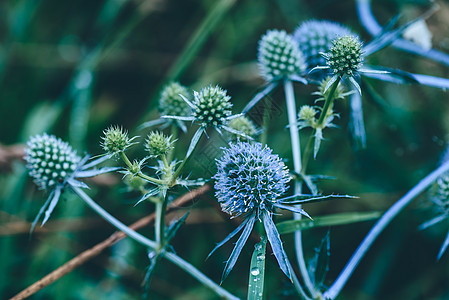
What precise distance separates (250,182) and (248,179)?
2cm

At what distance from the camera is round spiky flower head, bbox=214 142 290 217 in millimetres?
1264

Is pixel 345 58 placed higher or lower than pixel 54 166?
higher

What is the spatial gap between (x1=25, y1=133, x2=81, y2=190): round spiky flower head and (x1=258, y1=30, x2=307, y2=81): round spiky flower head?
3.04ft

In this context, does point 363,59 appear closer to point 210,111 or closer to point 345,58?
point 345,58

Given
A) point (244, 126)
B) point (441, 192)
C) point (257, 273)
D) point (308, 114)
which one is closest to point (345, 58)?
point (308, 114)

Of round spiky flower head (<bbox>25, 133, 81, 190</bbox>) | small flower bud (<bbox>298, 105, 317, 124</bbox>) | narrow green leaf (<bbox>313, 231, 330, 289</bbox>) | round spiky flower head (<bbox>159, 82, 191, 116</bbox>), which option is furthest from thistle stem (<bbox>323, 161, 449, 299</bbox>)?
round spiky flower head (<bbox>25, 133, 81, 190</bbox>)

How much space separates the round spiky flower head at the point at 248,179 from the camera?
4.15 ft

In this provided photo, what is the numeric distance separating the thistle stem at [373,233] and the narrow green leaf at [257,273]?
390 mm

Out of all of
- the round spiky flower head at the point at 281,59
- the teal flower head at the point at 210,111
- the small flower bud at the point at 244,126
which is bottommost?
the teal flower head at the point at 210,111

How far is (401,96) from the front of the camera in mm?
2762

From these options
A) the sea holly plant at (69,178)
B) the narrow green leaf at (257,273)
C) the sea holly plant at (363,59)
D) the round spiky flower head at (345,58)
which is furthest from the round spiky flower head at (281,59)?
the narrow green leaf at (257,273)

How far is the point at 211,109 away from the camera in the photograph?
1258mm

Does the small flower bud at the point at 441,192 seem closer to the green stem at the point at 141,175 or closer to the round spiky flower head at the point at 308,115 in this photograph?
the round spiky flower head at the point at 308,115

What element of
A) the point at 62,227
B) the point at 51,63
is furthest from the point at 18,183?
the point at 51,63
